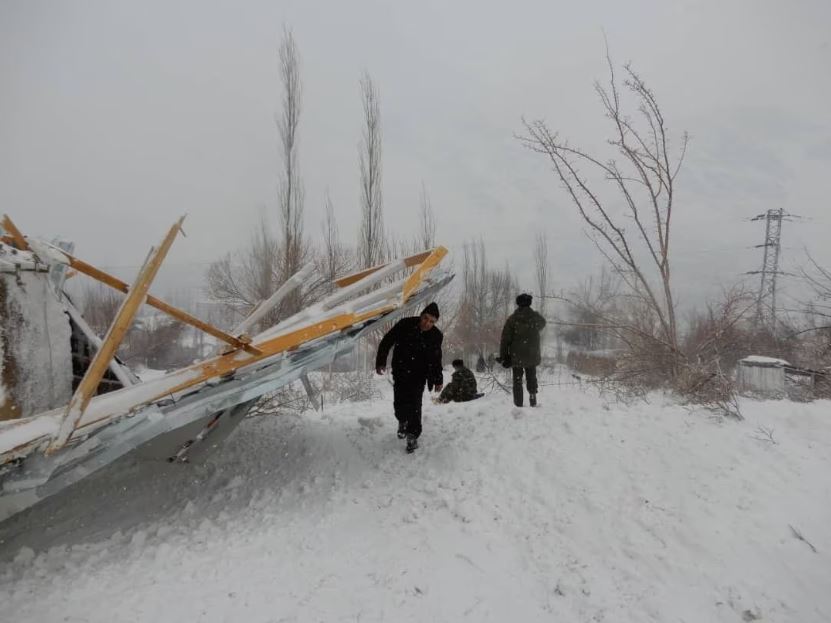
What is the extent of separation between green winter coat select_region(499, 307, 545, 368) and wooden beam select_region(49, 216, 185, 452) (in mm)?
3992

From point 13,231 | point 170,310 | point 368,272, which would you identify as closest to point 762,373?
point 368,272

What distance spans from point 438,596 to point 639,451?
233 centimetres

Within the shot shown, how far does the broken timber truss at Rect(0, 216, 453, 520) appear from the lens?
281cm

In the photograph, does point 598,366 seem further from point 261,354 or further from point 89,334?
point 89,334

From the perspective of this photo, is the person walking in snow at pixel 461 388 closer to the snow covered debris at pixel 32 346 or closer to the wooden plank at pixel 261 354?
the wooden plank at pixel 261 354

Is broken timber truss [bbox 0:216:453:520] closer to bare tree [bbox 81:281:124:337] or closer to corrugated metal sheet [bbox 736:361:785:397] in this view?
corrugated metal sheet [bbox 736:361:785:397]

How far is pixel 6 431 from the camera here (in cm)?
294

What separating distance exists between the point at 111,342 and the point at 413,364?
3.02 metres

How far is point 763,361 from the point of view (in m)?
13.1

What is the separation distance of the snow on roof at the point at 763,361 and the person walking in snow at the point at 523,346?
10.5 m

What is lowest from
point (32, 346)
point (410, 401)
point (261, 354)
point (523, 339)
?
point (410, 401)

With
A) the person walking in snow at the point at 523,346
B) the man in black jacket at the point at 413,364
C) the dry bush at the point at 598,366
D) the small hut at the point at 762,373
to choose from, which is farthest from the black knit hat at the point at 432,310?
the small hut at the point at 762,373

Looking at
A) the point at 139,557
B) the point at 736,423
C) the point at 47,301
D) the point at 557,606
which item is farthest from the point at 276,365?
the point at 736,423

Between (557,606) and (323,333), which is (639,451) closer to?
(557,606)
